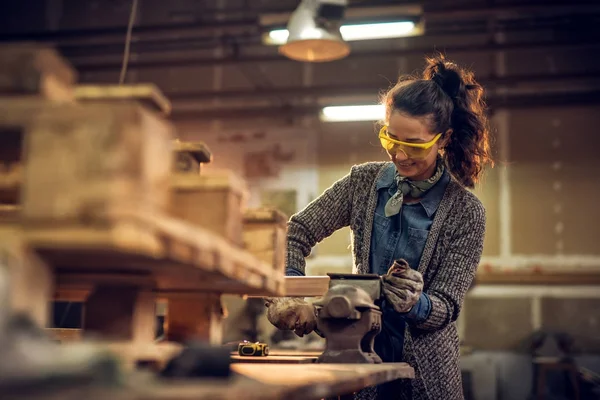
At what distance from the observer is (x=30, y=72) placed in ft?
5.77

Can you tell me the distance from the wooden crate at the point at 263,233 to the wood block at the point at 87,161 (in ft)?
2.46

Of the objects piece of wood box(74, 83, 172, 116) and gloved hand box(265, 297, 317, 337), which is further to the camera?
gloved hand box(265, 297, 317, 337)

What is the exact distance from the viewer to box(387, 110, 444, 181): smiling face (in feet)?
13.0

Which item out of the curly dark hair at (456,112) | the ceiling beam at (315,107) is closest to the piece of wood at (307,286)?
the curly dark hair at (456,112)

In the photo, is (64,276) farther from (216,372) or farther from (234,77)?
(234,77)

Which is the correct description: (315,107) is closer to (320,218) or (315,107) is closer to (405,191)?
(320,218)

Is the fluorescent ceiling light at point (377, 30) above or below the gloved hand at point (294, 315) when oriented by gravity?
above

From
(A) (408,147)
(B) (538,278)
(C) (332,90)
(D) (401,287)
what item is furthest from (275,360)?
(B) (538,278)

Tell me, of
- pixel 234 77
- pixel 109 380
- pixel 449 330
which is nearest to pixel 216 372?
pixel 109 380

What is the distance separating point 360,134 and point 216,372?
1033 centimetres

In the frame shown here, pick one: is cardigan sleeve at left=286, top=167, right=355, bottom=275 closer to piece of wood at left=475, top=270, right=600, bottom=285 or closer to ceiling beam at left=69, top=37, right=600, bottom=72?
ceiling beam at left=69, top=37, right=600, bottom=72

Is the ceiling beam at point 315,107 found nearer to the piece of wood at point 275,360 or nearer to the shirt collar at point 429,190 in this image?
the shirt collar at point 429,190

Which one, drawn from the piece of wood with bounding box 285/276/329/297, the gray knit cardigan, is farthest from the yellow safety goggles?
the piece of wood with bounding box 285/276/329/297

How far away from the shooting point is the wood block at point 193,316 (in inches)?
103
